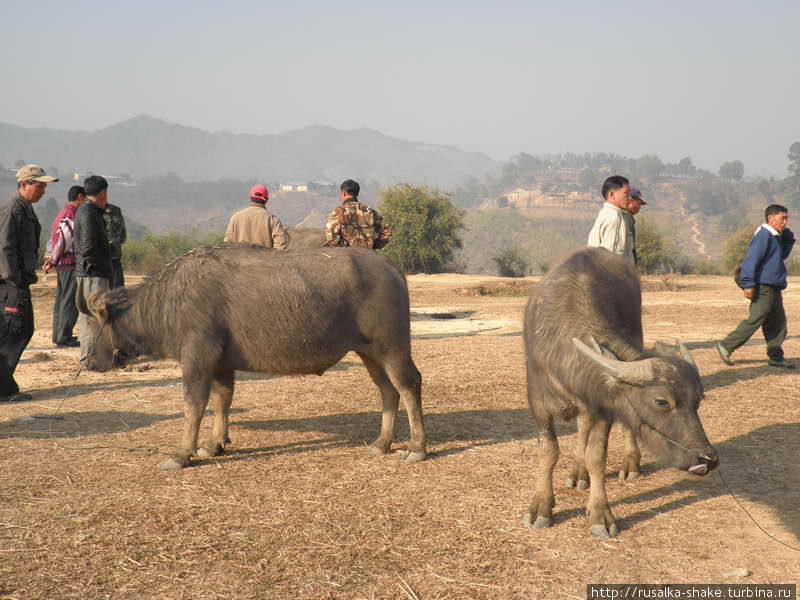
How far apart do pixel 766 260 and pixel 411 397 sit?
6.13 m

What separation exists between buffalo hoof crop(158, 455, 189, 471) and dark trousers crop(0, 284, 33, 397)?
324 centimetres

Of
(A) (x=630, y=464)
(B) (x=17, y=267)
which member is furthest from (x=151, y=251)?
(A) (x=630, y=464)

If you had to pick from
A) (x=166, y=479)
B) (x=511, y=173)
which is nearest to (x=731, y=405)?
(x=166, y=479)

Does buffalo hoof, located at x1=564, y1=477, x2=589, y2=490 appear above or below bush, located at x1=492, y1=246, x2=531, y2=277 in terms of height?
above

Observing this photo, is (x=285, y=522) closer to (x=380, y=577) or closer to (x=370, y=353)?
(x=380, y=577)

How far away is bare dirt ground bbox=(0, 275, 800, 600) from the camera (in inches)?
163

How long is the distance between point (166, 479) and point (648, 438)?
3867mm

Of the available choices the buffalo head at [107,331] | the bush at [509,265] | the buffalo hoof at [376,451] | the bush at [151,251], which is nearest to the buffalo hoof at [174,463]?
the buffalo head at [107,331]

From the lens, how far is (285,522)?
16.1 ft

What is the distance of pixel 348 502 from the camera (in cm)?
530

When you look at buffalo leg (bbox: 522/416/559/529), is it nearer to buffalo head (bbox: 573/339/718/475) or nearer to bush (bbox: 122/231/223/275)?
buffalo head (bbox: 573/339/718/475)

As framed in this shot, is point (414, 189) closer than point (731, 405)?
No

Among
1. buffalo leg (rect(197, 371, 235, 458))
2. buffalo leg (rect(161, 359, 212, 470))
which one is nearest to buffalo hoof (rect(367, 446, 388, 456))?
buffalo leg (rect(197, 371, 235, 458))

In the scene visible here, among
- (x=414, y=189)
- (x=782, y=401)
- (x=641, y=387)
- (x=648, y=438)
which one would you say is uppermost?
(x=414, y=189)
